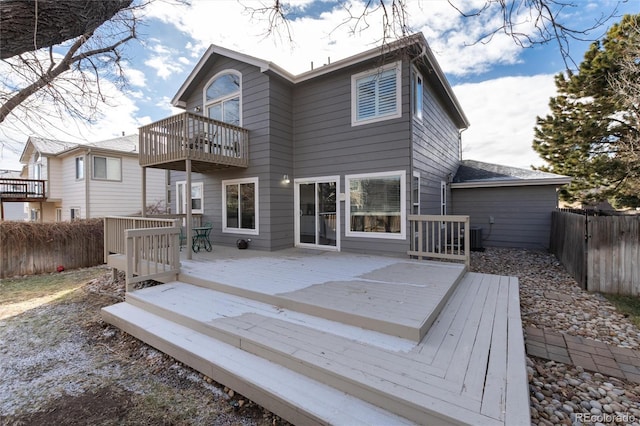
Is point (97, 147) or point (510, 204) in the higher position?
point (97, 147)

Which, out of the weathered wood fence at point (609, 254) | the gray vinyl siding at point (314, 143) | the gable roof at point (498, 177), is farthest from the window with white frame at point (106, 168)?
the weathered wood fence at point (609, 254)

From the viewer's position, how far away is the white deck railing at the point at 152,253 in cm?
475

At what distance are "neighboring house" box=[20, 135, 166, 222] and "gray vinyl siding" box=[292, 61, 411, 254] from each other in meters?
11.4

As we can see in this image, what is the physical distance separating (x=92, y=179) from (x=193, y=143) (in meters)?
10.4

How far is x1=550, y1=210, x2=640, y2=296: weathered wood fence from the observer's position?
5.30m

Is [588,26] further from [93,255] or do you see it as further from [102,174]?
[102,174]

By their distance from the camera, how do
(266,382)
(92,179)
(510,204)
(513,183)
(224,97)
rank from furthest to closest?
(92,179) → (510,204) → (513,183) → (224,97) → (266,382)

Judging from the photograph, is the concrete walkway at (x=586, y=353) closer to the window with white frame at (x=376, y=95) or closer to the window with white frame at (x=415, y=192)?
the window with white frame at (x=415, y=192)

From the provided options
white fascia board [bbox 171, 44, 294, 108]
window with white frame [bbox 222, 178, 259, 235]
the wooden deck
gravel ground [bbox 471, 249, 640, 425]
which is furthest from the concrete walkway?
white fascia board [bbox 171, 44, 294, 108]

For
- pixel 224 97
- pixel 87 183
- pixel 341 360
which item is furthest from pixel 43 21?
pixel 87 183

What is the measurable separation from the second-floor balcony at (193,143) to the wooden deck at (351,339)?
3183 millimetres

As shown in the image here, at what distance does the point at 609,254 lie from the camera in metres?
5.50

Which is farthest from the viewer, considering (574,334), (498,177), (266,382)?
(498,177)

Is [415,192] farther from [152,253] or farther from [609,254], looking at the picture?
[152,253]
